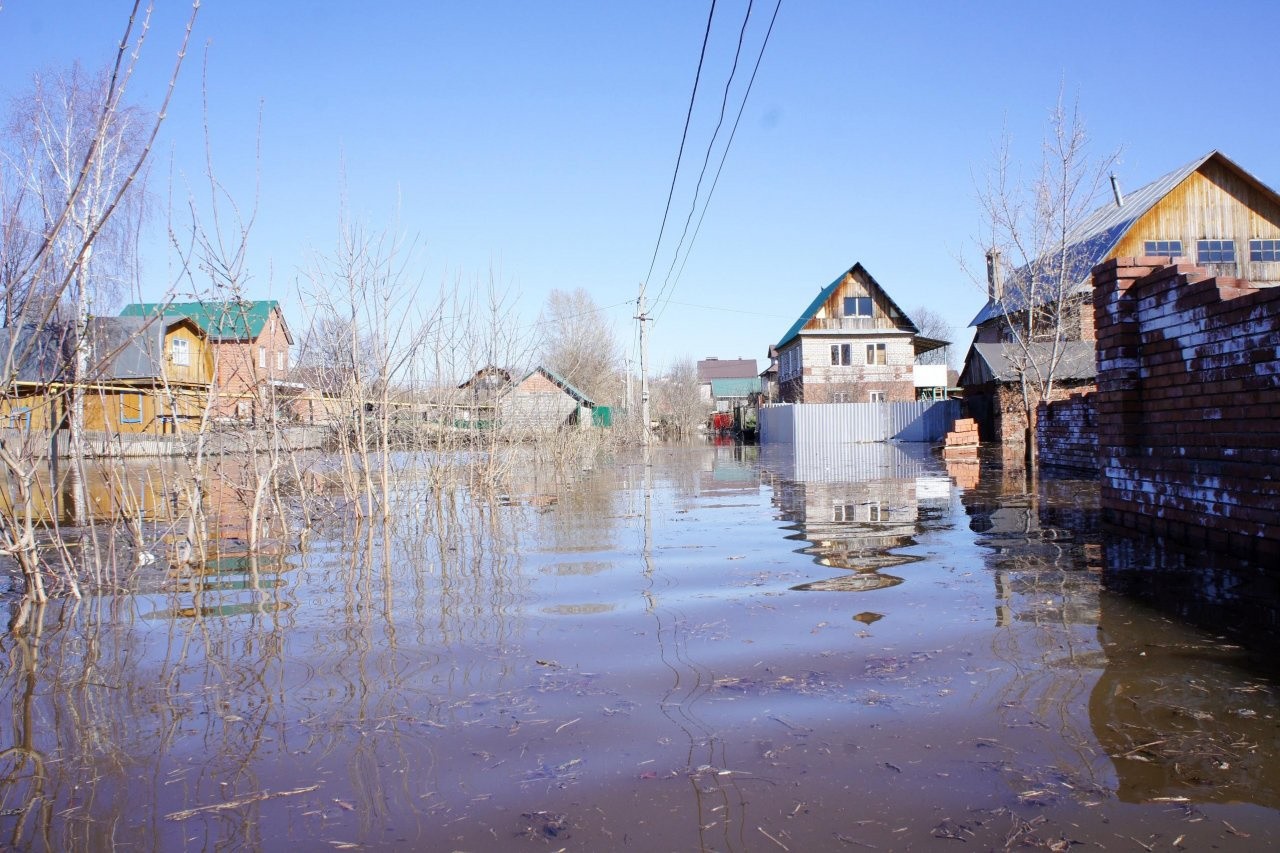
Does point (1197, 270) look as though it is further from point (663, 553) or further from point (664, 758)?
point (664, 758)

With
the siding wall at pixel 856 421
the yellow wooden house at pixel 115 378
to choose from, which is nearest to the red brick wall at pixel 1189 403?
the yellow wooden house at pixel 115 378

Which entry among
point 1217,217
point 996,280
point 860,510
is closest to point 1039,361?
point 996,280

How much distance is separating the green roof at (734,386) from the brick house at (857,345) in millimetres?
49153

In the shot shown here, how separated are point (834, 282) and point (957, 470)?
33617 millimetres

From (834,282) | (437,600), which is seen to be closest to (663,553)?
(437,600)

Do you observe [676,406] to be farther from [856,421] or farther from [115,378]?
[115,378]

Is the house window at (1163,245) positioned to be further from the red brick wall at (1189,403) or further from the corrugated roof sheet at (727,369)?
the corrugated roof sheet at (727,369)

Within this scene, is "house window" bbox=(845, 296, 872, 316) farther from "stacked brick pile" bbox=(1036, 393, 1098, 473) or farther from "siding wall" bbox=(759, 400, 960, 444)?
"stacked brick pile" bbox=(1036, 393, 1098, 473)

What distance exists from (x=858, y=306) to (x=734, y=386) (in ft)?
168

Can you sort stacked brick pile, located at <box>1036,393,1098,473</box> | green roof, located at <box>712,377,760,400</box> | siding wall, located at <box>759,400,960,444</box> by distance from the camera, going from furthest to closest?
1. green roof, located at <box>712,377,760,400</box>
2. siding wall, located at <box>759,400,960,444</box>
3. stacked brick pile, located at <box>1036,393,1098,473</box>

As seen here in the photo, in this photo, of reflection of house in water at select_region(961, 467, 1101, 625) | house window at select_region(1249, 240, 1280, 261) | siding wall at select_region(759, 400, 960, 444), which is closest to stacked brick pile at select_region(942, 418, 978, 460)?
reflection of house in water at select_region(961, 467, 1101, 625)

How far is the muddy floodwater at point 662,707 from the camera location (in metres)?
2.69

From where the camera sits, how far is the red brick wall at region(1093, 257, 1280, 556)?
620 cm

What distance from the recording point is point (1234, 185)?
3425cm
